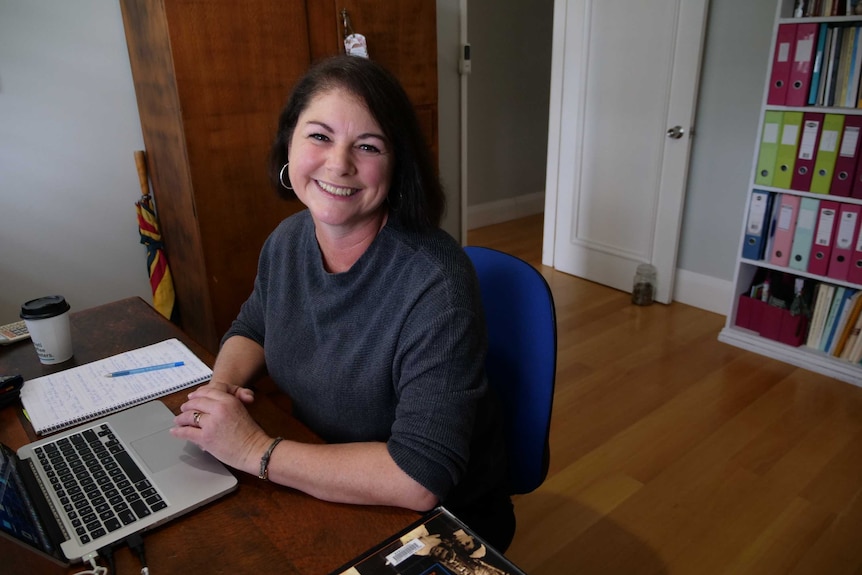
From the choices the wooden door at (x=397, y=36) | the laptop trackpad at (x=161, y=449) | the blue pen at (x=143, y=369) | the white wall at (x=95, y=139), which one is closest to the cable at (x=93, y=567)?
the laptop trackpad at (x=161, y=449)

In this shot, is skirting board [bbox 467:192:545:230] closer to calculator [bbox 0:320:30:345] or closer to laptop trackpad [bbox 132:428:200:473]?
calculator [bbox 0:320:30:345]

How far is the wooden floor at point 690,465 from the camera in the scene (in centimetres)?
172

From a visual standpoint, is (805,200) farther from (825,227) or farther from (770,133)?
(770,133)

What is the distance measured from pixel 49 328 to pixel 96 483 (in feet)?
1.47

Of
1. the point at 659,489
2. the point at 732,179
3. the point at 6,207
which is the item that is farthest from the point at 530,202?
the point at 6,207

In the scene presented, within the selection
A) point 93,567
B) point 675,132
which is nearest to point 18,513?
point 93,567

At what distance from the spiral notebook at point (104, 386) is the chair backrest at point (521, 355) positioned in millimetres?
555

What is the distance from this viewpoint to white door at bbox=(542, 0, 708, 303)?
2.94m

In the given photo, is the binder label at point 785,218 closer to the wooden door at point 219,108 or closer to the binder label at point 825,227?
the binder label at point 825,227

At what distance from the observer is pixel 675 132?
9.83 ft

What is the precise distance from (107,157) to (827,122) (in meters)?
2.79

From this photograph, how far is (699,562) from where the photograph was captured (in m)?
1.69

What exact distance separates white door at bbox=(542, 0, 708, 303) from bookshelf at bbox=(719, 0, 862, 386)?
1.47 feet

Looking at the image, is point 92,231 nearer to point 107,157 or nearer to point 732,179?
point 107,157
